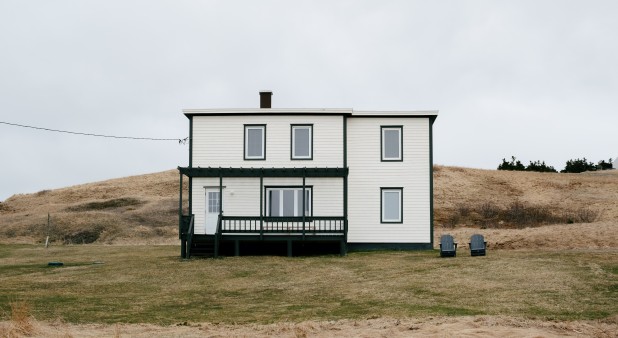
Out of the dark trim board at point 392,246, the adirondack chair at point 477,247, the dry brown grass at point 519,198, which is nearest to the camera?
the adirondack chair at point 477,247

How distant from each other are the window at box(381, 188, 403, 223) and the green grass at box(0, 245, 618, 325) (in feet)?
13.0

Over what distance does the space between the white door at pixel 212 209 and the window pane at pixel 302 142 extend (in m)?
4.01

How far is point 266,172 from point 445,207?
2955 cm

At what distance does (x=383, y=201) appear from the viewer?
33.5m

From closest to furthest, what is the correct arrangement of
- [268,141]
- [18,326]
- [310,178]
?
[18,326], [310,178], [268,141]

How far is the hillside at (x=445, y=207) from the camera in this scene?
4984 cm

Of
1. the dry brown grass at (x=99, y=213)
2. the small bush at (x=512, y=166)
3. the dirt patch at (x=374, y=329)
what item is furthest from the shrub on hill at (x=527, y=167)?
the dirt patch at (x=374, y=329)

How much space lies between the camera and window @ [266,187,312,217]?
32.7 m

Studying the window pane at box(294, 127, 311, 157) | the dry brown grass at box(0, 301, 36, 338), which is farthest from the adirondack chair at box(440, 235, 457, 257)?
the dry brown grass at box(0, 301, 36, 338)

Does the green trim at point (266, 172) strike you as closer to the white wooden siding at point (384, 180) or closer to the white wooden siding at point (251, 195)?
the white wooden siding at point (251, 195)

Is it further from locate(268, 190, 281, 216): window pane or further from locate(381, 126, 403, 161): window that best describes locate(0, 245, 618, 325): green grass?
locate(381, 126, 403, 161): window

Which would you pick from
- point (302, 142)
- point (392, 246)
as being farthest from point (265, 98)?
point (392, 246)

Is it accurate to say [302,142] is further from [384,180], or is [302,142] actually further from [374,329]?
[374,329]

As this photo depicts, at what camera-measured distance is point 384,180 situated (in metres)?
33.6
